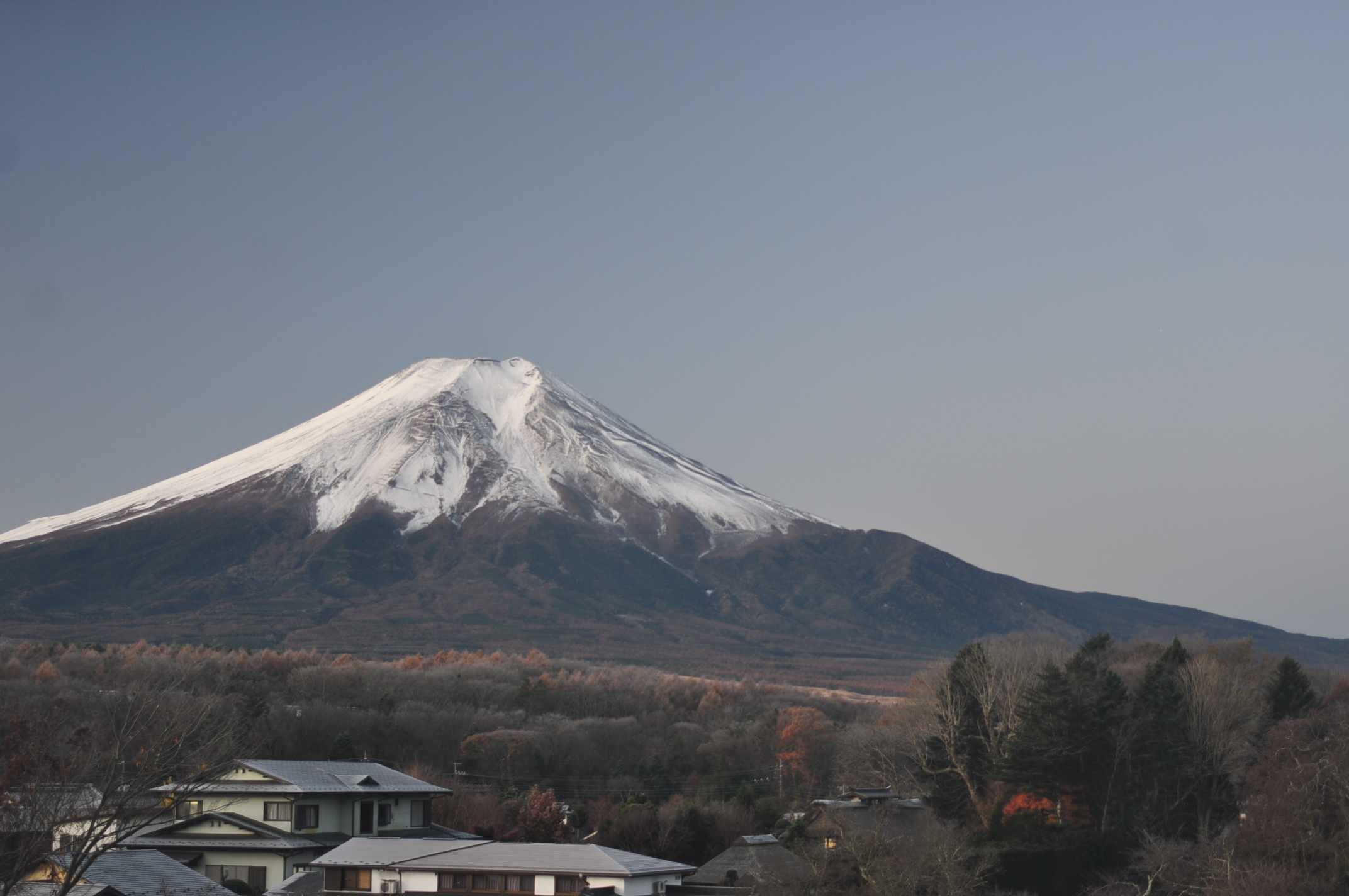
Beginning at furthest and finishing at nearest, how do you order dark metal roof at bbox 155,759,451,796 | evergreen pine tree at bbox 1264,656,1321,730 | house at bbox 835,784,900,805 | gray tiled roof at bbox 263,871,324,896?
house at bbox 835,784,900,805, evergreen pine tree at bbox 1264,656,1321,730, dark metal roof at bbox 155,759,451,796, gray tiled roof at bbox 263,871,324,896

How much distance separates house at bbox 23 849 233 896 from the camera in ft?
87.9

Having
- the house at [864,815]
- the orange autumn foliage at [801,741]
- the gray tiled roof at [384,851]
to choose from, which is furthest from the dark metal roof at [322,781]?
the orange autumn foliage at [801,741]

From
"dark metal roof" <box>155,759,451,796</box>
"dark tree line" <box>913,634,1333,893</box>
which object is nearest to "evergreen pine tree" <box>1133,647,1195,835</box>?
"dark tree line" <box>913,634,1333,893</box>

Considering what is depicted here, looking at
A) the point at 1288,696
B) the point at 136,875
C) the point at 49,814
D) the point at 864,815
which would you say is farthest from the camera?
the point at 1288,696

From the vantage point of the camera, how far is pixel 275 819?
35.2 meters

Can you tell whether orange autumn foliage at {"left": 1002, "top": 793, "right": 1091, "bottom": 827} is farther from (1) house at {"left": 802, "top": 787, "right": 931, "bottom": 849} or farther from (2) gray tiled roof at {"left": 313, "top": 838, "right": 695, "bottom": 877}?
(2) gray tiled roof at {"left": 313, "top": 838, "right": 695, "bottom": 877}

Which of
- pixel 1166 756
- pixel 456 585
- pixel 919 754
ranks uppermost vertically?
pixel 456 585

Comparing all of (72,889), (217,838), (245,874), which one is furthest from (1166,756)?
(72,889)

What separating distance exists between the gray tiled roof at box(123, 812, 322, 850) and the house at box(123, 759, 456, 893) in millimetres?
16

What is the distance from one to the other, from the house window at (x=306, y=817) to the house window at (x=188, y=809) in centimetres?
243

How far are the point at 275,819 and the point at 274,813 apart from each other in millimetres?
162

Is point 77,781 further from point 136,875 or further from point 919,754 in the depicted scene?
point 919,754

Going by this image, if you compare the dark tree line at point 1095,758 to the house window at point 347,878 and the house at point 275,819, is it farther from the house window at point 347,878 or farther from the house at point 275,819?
the house at point 275,819

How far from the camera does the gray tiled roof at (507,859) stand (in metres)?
29.5
